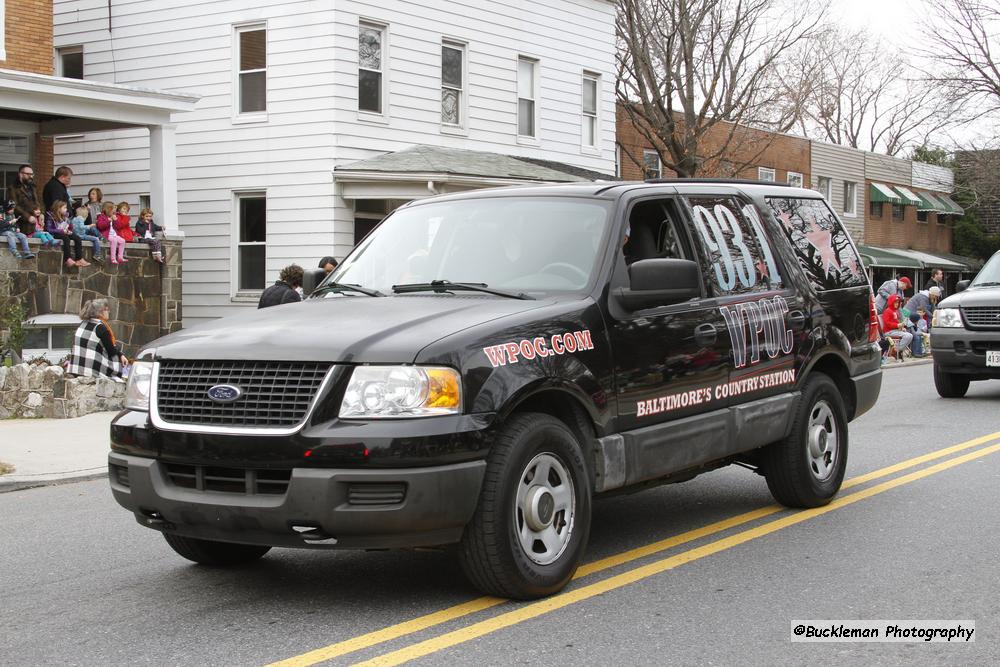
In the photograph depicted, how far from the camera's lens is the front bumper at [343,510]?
191 inches

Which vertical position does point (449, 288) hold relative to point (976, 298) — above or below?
above

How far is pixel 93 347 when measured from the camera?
14.0 metres

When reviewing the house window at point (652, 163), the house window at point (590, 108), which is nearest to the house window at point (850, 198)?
the house window at point (652, 163)

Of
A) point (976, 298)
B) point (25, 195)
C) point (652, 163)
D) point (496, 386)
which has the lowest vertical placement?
point (496, 386)

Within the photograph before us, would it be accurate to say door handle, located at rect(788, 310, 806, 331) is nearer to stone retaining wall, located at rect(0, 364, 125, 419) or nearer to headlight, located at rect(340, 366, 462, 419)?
headlight, located at rect(340, 366, 462, 419)

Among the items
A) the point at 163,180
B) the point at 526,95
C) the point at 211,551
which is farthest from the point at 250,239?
A: the point at 211,551

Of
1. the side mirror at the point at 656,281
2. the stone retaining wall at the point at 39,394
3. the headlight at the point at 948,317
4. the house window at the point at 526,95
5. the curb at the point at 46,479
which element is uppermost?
the house window at the point at 526,95

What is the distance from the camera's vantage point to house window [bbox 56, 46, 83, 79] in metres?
24.5

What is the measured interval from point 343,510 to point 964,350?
11.8 m

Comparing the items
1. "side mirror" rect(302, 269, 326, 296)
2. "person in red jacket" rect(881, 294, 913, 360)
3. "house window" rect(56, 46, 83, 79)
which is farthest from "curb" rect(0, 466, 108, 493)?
"person in red jacket" rect(881, 294, 913, 360)

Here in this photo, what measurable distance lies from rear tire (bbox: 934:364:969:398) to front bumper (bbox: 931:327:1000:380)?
0.23 metres

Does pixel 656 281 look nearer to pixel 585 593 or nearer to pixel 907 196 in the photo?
pixel 585 593

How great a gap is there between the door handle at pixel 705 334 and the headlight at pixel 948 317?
9419mm

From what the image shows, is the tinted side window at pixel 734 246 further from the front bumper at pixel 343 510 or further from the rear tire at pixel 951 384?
the rear tire at pixel 951 384
